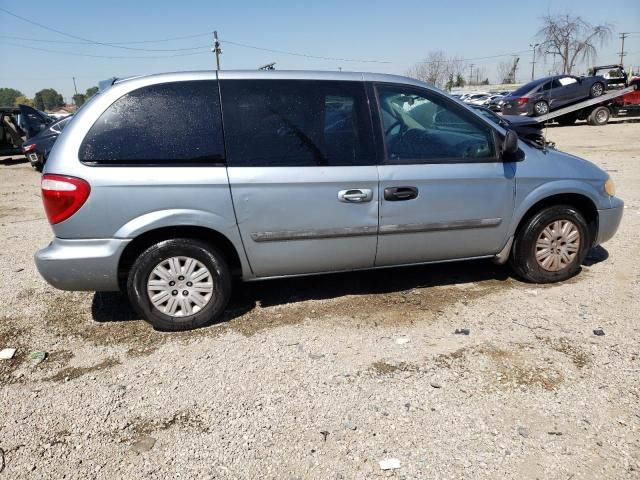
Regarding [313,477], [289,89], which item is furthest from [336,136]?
[313,477]

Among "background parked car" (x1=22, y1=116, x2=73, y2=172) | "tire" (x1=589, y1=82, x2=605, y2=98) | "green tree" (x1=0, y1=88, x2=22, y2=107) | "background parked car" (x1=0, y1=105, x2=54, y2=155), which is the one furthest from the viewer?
"green tree" (x1=0, y1=88, x2=22, y2=107)

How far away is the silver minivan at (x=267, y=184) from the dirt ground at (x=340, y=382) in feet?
1.37

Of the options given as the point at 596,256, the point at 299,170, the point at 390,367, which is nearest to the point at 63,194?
the point at 299,170

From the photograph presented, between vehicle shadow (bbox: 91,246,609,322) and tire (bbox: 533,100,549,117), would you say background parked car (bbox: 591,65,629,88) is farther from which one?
vehicle shadow (bbox: 91,246,609,322)

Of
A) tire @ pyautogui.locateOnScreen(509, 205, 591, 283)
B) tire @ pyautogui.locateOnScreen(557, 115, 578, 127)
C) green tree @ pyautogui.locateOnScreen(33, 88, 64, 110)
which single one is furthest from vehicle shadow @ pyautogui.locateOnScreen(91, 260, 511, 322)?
green tree @ pyautogui.locateOnScreen(33, 88, 64, 110)

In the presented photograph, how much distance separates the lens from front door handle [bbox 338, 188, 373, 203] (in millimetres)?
3535

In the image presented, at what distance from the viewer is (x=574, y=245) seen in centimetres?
423

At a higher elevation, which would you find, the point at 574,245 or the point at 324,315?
the point at 574,245

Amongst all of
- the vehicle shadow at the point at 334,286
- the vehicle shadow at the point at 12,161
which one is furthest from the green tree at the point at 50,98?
the vehicle shadow at the point at 334,286

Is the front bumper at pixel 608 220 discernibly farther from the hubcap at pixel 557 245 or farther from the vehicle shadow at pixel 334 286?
the vehicle shadow at pixel 334 286

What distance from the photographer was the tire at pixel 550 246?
13.4 feet

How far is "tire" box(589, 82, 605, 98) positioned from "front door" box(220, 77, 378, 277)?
2016 cm

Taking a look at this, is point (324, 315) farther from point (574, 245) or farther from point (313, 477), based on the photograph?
point (574, 245)

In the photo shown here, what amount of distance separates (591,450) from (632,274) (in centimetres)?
277
